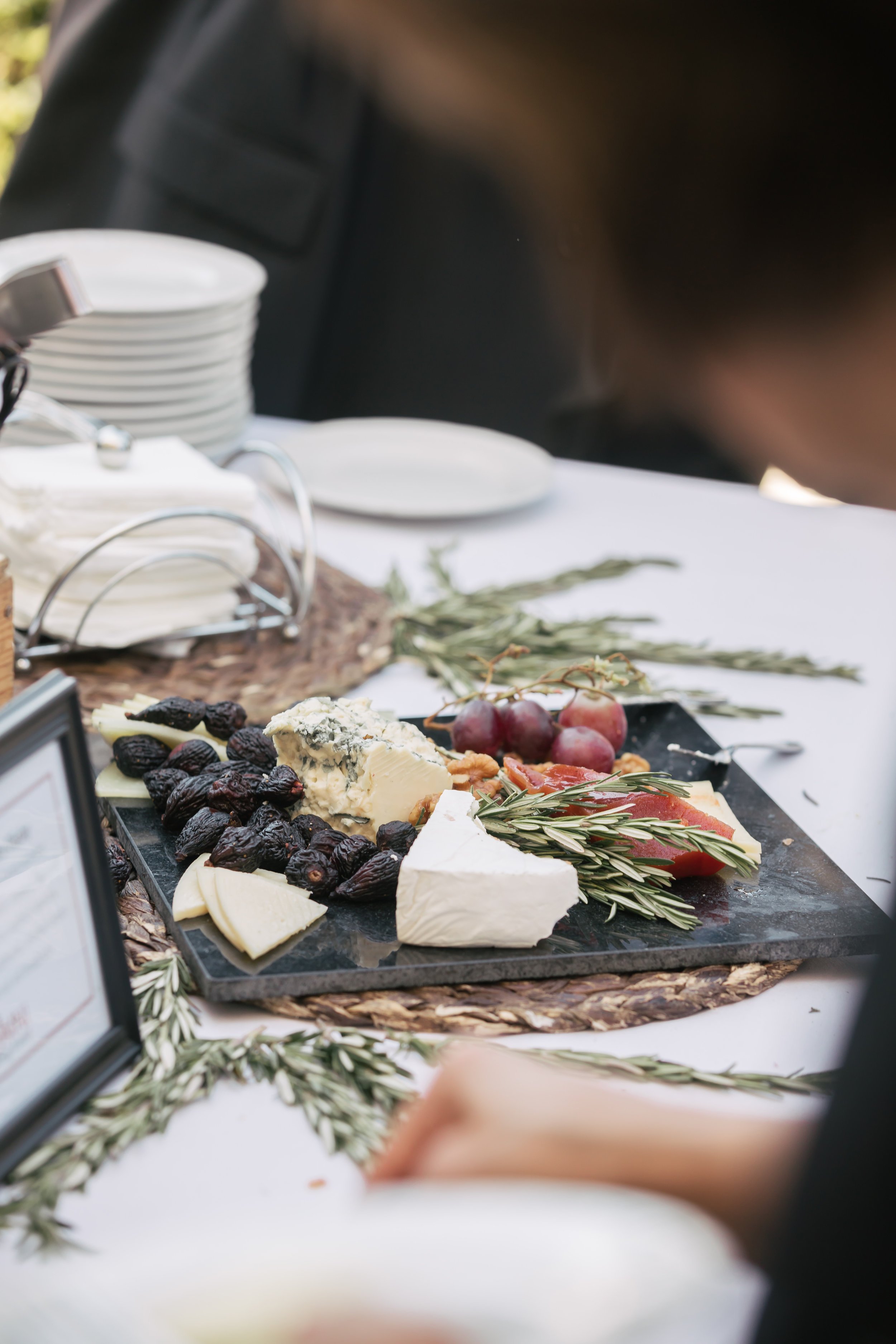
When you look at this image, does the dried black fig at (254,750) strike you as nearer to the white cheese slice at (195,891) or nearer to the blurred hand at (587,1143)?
the white cheese slice at (195,891)

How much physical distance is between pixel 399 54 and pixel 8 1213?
1.82ft

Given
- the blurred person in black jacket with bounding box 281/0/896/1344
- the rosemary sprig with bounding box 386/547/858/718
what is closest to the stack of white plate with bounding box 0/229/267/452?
the rosemary sprig with bounding box 386/547/858/718

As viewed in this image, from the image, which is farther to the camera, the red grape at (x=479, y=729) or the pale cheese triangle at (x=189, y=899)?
the red grape at (x=479, y=729)

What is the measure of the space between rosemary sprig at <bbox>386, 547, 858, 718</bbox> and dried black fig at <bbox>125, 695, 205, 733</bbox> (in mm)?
328

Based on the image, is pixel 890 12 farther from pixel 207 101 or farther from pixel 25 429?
pixel 207 101

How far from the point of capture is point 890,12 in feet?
0.74

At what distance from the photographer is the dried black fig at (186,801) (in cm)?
93

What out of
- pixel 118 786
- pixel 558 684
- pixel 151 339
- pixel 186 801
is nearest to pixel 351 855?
pixel 186 801

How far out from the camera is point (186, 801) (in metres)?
0.93

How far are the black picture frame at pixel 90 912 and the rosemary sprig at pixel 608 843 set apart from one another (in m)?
0.31

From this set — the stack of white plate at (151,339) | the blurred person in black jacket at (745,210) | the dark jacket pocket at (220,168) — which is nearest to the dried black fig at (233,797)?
the blurred person in black jacket at (745,210)

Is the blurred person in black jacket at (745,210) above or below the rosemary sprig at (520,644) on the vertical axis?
above

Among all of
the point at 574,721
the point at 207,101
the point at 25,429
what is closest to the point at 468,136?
the point at 574,721

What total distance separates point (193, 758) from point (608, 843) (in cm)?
34
